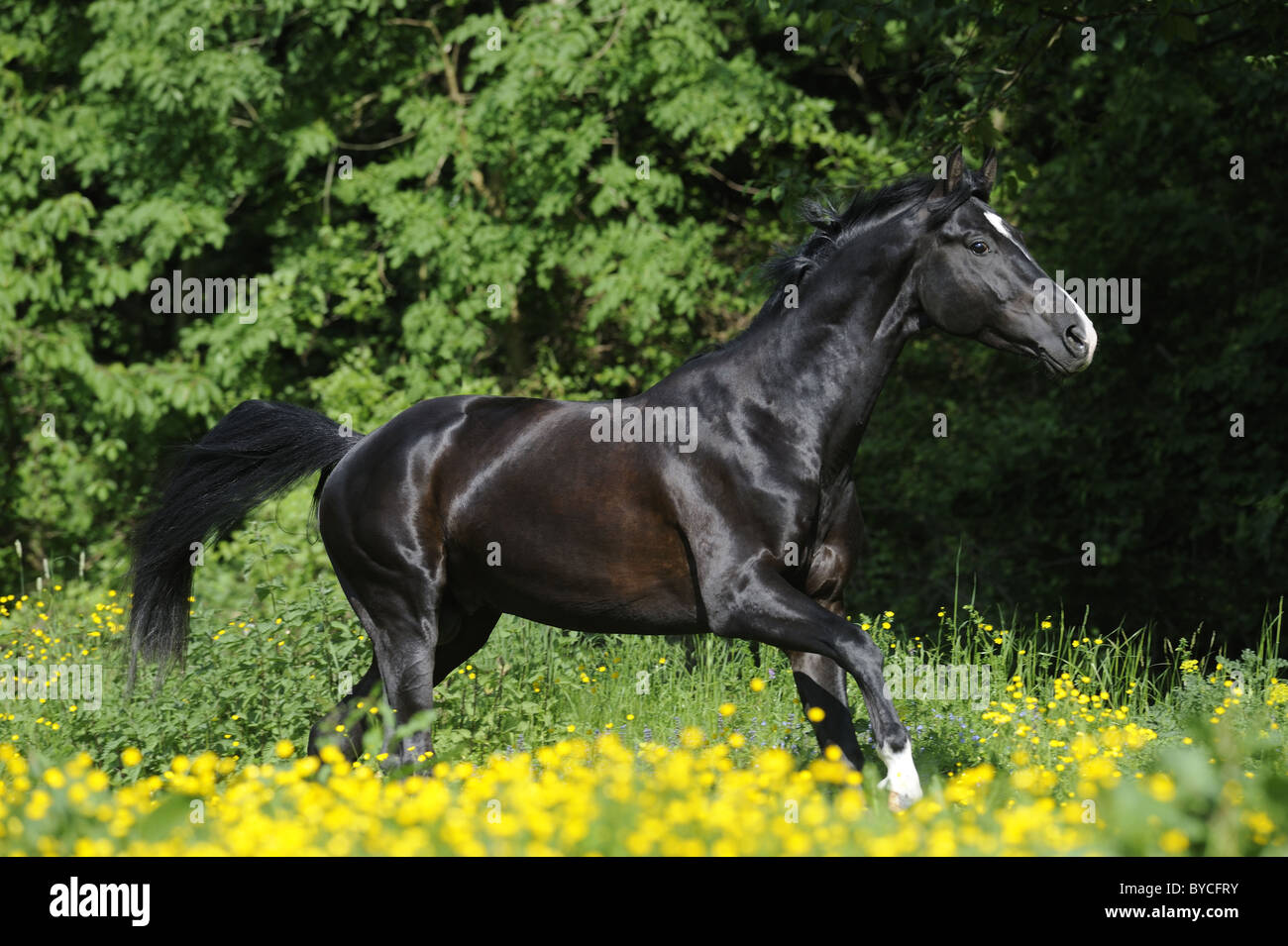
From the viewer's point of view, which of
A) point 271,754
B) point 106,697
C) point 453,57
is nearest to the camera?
point 271,754

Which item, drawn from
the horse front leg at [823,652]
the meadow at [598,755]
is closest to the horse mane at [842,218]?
the horse front leg at [823,652]

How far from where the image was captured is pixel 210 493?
5.54 metres

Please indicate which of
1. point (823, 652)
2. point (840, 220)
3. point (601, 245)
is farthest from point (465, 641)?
point (601, 245)

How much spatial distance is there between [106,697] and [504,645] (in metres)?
1.80

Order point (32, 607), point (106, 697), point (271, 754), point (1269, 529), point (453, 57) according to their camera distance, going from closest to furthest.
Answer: point (271, 754) < point (106, 697) < point (32, 607) < point (1269, 529) < point (453, 57)

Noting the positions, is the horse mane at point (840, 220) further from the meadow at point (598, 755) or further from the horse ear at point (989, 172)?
the meadow at point (598, 755)

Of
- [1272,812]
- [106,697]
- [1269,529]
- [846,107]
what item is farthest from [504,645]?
[846,107]

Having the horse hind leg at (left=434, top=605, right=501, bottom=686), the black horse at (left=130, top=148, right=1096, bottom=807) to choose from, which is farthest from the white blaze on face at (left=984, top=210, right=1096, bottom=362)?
the horse hind leg at (left=434, top=605, right=501, bottom=686)

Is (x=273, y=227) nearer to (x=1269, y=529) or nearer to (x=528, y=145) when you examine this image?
(x=528, y=145)

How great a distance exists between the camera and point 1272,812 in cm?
282

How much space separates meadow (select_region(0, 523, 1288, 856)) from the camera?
282cm

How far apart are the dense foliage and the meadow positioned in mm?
4084

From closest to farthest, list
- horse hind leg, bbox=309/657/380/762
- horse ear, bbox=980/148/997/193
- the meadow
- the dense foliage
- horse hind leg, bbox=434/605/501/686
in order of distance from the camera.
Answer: the meadow < horse ear, bbox=980/148/997/193 < horse hind leg, bbox=309/657/380/762 < horse hind leg, bbox=434/605/501/686 < the dense foliage

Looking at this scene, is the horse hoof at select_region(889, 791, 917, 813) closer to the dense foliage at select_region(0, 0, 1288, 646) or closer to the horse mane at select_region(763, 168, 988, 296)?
the horse mane at select_region(763, 168, 988, 296)
